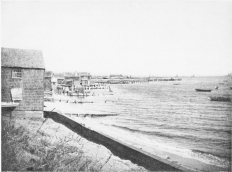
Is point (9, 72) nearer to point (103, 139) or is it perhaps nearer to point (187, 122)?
point (103, 139)

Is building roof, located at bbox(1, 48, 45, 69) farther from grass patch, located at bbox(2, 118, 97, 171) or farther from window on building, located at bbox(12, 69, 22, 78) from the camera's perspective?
grass patch, located at bbox(2, 118, 97, 171)

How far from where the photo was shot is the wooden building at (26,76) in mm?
9969

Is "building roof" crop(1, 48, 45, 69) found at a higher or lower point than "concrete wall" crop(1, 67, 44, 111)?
higher

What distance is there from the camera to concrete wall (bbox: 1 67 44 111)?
9.97 meters

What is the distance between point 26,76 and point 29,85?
1.76ft

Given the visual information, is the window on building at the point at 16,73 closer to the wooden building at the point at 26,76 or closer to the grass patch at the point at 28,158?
the wooden building at the point at 26,76

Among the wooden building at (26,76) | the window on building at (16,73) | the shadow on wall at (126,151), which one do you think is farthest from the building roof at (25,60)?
the shadow on wall at (126,151)

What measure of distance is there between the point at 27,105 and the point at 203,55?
923 cm

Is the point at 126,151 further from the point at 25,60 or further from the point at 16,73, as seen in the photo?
the point at 25,60

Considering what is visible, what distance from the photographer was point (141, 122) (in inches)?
608

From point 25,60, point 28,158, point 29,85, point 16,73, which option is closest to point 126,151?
point 28,158

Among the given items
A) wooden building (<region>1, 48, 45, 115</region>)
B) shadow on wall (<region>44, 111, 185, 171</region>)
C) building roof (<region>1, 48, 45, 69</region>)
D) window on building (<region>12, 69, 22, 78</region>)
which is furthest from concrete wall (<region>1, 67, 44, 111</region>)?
shadow on wall (<region>44, 111, 185, 171</region>)

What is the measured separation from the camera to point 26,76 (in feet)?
34.2

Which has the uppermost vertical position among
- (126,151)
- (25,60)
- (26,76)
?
(25,60)
